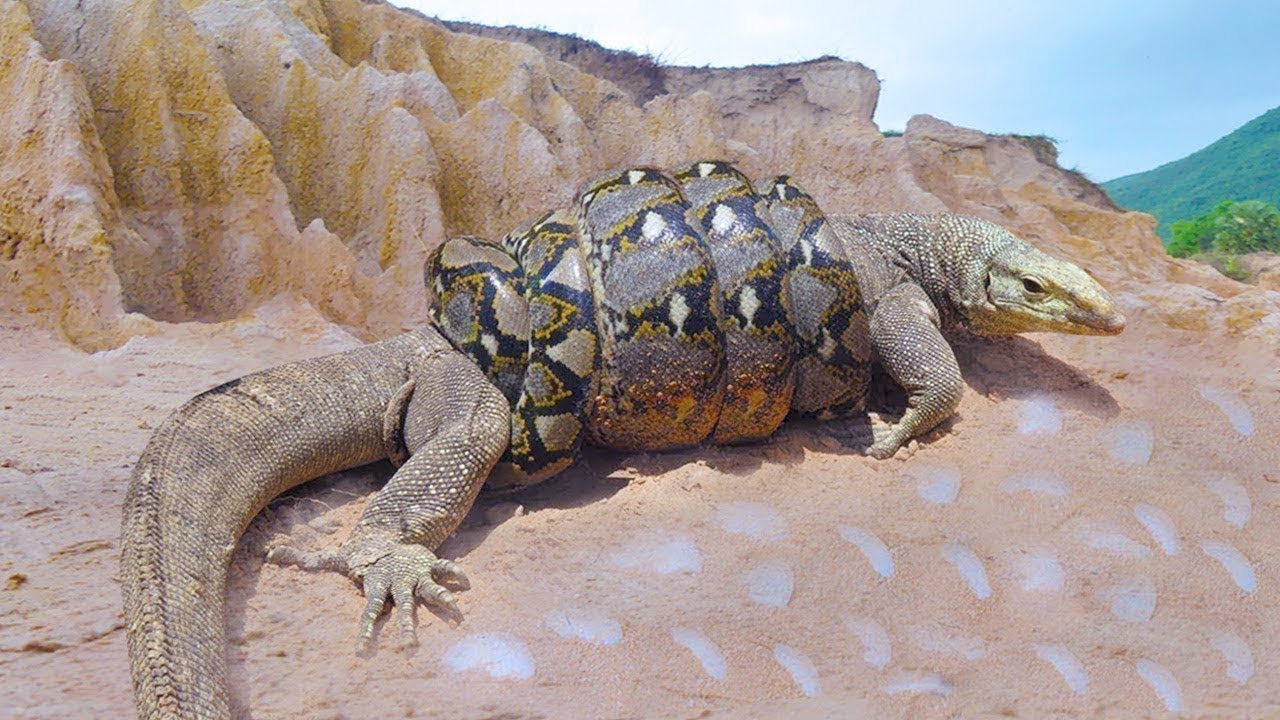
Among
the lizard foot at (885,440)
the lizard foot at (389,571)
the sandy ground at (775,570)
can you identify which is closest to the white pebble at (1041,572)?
the sandy ground at (775,570)

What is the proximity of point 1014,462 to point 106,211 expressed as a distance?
595cm

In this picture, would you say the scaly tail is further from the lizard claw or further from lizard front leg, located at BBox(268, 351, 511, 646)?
the lizard claw

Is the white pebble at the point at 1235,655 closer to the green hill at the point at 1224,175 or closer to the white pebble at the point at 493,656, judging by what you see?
the white pebble at the point at 493,656

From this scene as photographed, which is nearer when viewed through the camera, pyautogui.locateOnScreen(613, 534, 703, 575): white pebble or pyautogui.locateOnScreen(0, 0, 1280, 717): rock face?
pyautogui.locateOnScreen(0, 0, 1280, 717): rock face

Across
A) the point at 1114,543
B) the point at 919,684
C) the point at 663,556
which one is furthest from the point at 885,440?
the point at 919,684

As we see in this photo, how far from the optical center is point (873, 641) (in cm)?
372

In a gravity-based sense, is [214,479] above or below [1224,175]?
below

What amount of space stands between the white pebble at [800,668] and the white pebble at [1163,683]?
1.25 meters

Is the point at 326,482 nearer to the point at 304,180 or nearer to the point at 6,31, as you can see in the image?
the point at 304,180

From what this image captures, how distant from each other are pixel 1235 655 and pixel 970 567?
1.02 metres

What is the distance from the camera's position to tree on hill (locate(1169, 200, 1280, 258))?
26.8 ft

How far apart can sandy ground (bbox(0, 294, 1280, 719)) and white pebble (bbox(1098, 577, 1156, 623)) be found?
1cm

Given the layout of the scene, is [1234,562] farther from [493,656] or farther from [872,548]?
[493,656]

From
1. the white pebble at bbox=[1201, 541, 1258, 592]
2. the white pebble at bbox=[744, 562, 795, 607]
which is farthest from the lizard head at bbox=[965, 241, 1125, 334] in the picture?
the white pebble at bbox=[744, 562, 795, 607]
